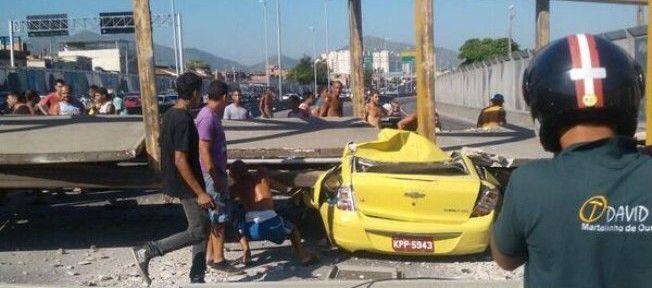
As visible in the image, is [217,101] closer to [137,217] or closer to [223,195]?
[223,195]

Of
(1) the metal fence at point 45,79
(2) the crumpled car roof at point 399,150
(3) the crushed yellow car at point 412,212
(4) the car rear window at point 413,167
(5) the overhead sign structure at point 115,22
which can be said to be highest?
(5) the overhead sign structure at point 115,22

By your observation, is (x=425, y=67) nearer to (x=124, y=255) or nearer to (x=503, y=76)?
(x=124, y=255)

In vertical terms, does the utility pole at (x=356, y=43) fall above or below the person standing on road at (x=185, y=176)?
above

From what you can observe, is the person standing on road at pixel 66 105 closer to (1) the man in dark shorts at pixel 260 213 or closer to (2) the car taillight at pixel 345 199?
(1) the man in dark shorts at pixel 260 213

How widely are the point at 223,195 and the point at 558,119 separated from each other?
15.7 feet

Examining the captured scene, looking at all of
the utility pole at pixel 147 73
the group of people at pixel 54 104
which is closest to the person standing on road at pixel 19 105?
the group of people at pixel 54 104

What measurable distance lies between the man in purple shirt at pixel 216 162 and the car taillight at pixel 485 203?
2128 mm

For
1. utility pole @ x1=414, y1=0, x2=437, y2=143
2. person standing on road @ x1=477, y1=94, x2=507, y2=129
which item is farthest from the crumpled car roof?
person standing on road @ x1=477, y1=94, x2=507, y2=129

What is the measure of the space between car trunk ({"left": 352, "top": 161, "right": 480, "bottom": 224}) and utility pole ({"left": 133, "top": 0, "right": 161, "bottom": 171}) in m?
2.11

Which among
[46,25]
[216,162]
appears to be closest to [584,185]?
[216,162]

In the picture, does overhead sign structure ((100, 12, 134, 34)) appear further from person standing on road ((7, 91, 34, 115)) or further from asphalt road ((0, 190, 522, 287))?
asphalt road ((0, 190, 522, 287))

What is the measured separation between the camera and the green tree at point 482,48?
89.1 metres

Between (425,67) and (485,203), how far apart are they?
2.29 meters

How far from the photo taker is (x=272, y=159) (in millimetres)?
7605
